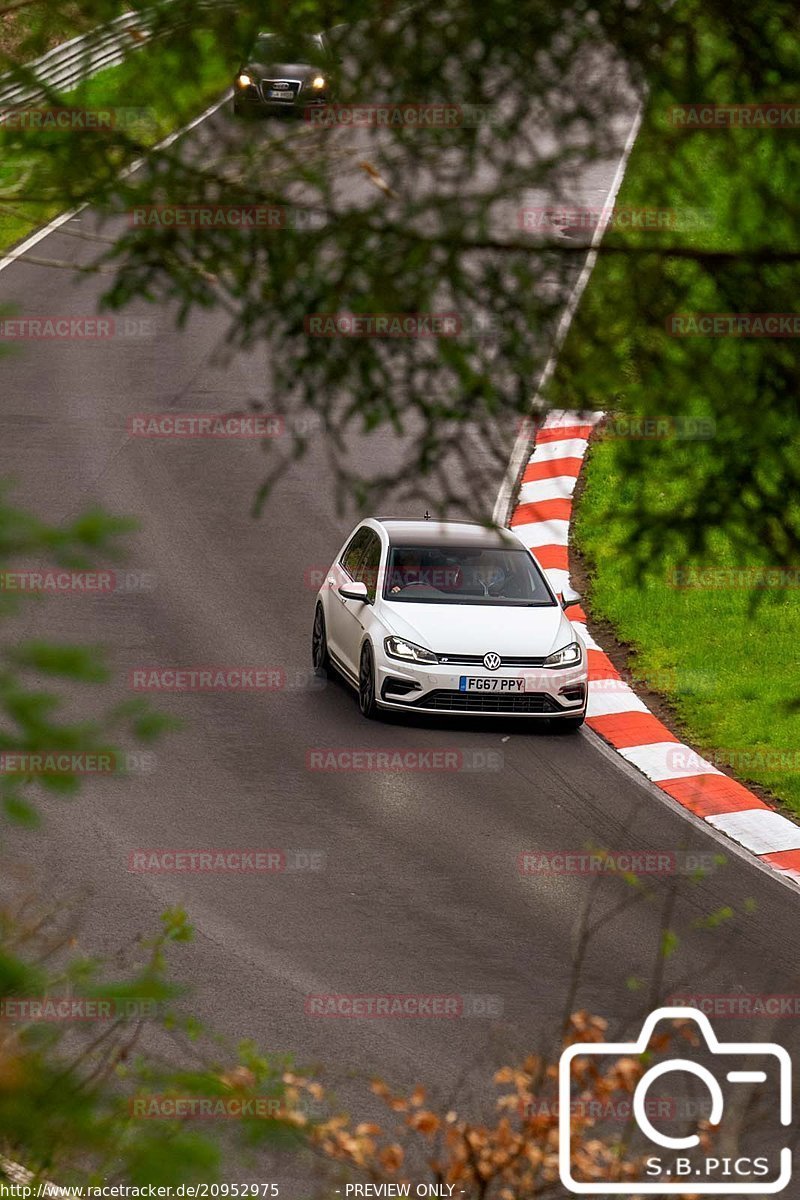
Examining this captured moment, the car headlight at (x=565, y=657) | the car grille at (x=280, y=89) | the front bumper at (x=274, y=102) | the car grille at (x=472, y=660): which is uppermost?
the car grille at (x=280, y=89)

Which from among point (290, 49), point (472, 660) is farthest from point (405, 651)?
point (290, 49)

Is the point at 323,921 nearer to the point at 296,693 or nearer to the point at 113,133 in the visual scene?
the point at 296,693

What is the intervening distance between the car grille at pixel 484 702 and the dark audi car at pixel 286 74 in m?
8.91

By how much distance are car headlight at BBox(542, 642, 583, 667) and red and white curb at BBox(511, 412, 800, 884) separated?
0.89 meters

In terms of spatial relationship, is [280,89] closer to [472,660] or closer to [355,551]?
[472,660]

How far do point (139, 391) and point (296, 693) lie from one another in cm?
1122

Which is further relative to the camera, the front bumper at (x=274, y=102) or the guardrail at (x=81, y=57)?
the front bumper at (x=274, y=102)

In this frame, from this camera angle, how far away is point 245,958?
992 cm

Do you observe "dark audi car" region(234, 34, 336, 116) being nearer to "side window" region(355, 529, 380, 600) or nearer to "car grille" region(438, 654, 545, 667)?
"car grille" region(438, 654, 545, 667)

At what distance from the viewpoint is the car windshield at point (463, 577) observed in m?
15.0

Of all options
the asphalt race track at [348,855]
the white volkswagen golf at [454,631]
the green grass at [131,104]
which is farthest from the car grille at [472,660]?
the green grass at [131,104]

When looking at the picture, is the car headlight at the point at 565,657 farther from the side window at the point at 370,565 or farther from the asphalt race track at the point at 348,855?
the side window at the point at 370,565

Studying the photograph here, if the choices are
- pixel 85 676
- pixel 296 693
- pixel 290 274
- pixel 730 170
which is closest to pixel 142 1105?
pixel 85 676

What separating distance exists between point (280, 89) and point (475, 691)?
9289 millimetres
